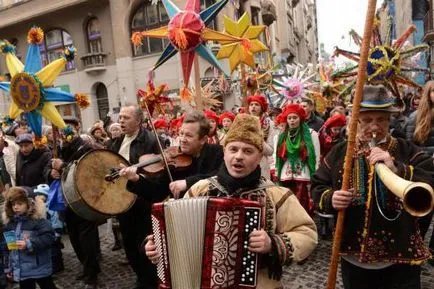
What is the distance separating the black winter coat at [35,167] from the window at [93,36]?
18.8 meters

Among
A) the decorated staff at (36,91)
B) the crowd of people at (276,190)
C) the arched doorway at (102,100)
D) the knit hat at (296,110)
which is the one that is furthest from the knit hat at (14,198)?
the arched doorway at (102,100)

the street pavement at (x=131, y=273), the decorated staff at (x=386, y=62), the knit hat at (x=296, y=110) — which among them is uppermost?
the decorated staff at (x=386, y=62)

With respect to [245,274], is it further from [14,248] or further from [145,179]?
[14,248]

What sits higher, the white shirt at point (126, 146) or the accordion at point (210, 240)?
the white shirt at point (126, 146)

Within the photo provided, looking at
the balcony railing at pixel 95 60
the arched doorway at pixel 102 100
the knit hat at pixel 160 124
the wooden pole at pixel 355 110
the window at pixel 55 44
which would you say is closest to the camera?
the wooden pole at pixel 355 110

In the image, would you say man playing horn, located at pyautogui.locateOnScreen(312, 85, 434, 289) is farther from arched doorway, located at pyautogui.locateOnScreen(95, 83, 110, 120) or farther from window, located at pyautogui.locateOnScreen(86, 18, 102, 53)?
window, located at pyautogui.locateOnScreen(86, 18, 102, 53)

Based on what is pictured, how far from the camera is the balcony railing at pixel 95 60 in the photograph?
899 inches

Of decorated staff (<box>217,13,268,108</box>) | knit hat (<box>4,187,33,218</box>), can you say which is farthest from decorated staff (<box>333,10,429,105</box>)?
knit hat (<box>4,187,33,218</box>)

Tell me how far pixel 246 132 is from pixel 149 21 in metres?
20.8

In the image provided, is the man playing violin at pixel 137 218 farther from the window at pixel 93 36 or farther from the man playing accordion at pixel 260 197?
the window at pixel 93 36

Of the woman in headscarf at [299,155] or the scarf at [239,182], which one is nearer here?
the scarf at [239,182]

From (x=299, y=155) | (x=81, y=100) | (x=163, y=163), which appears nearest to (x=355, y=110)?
(x=163, y=163)

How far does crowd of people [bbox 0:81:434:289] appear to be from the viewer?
2.31 m

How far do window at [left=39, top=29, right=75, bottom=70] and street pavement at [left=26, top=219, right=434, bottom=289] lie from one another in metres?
20.4
